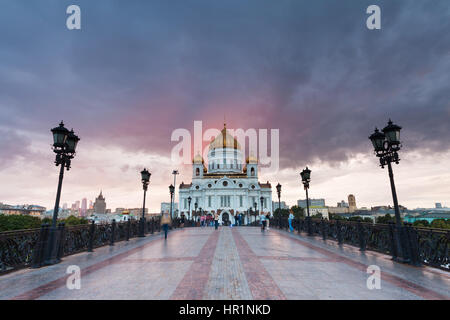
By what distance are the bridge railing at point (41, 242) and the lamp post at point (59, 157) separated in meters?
0.20

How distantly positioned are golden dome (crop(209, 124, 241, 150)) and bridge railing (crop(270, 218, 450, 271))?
55.5m

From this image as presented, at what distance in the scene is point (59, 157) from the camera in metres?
8.73

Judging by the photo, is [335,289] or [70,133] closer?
[335,289]

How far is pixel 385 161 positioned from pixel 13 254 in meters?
13.2

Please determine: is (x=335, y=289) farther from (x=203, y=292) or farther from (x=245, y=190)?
(x=245, y=190)

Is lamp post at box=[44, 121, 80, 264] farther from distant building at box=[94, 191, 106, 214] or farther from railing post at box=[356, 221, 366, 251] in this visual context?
distant building at box=[94, 191, 106, 214]

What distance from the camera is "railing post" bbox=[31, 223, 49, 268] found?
7516 millimetres

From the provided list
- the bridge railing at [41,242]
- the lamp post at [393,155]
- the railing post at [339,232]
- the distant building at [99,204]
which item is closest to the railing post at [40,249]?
the bridge railing at [41,242]

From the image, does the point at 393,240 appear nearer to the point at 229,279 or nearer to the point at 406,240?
the point at 406,240

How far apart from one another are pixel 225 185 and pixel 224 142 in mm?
14690

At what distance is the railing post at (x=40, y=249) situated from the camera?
24.7 feet
